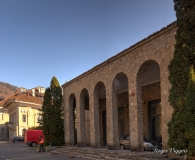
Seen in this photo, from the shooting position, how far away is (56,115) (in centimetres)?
2611

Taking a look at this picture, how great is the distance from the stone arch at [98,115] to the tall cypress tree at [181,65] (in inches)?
334

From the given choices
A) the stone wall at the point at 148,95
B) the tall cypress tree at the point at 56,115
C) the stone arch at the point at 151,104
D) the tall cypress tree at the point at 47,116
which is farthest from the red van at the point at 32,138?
the stone arch at the point at 151,104

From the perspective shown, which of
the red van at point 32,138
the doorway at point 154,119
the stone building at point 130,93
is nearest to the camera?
the stone building at point 130,93

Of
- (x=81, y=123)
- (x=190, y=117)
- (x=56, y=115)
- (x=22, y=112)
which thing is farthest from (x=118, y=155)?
(x=22, y=112)

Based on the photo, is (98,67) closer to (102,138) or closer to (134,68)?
(134,68)

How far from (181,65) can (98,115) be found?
9913 mm

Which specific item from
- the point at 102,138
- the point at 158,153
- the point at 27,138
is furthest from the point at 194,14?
the point at 27,138

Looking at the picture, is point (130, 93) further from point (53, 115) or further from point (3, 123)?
point (3, 123)

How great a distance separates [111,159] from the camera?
46.8 ft

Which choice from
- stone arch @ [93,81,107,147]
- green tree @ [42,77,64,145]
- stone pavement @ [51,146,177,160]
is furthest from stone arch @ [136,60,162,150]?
green tree @ [42,77,64,145]

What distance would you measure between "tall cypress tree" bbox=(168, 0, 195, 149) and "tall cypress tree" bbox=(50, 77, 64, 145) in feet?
52.9

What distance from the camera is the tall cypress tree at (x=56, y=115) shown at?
2555 cm

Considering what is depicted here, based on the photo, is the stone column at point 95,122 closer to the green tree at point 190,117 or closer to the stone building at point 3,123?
the green tree at point 190,117

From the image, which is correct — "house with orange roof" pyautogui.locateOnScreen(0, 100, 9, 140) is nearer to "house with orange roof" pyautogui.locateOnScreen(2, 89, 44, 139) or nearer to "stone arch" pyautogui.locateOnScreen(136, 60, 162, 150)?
"house with orange roof" pyautogui.locateOnScreen(2, 89, 44, 139)
